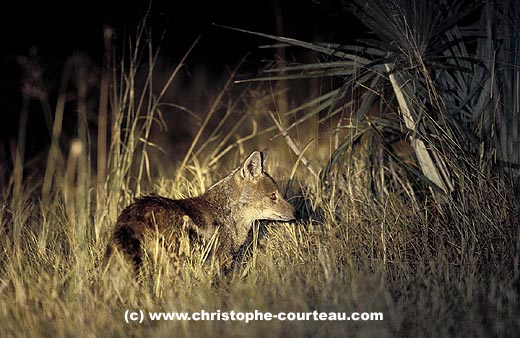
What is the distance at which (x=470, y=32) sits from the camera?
299 inches

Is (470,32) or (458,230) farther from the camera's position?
(470,32)

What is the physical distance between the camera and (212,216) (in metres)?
7.23

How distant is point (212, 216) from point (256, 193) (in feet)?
1.48

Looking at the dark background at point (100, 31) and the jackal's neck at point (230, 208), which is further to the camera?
the dark background at point (100, 31)

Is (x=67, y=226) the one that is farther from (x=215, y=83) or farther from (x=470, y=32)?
(x=215, y=83)

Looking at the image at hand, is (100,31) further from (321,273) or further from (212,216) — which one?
(321,273)

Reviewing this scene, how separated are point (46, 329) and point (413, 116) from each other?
3.27m

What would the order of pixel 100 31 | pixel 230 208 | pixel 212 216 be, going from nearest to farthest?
pixel 212 216
pixel 230 208
pixel 100 31

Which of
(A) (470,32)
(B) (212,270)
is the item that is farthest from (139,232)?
(A) (470,32)

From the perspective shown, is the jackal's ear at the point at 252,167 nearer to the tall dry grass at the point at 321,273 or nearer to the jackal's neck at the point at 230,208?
the jackal's neck at the point at 230,208

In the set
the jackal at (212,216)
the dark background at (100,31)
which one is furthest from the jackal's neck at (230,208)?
A: the dark background at (100,31)

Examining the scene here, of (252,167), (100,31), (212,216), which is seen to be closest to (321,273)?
(212,216)

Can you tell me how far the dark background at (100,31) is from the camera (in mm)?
15484

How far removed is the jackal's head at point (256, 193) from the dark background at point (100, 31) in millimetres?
7802
